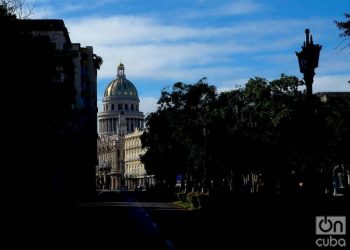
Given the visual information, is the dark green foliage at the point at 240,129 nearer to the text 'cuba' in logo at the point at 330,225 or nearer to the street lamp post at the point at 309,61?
the street lamp post at the point at 309,61

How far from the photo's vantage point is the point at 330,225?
1580 cm

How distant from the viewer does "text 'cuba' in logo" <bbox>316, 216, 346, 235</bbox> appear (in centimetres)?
Answer: 1545

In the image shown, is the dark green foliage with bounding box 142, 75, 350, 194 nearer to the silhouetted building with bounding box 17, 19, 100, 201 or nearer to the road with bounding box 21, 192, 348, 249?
the silhouetted building with bounding box 17, 19, 100, 201

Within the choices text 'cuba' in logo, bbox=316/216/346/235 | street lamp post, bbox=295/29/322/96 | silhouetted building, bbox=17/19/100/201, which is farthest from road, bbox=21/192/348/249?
silhouetted building, bbox=17/19/100/201

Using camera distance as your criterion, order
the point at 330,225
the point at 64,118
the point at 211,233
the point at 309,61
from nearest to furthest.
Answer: the point at 330,225
the point at 309,61
the point at 211,233
the point at 64,118

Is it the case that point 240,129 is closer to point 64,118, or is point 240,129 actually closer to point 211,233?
point 64,118

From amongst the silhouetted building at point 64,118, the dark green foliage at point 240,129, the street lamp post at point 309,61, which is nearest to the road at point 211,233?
the street lamp post at point 309,61

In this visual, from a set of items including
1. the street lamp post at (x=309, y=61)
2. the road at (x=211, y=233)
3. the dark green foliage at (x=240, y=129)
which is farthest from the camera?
the dark green foliage at (x=240, y=129)

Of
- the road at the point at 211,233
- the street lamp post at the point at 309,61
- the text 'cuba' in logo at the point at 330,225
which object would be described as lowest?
the road at the point at 211,233

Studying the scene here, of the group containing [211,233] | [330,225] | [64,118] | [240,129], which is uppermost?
[240,129]

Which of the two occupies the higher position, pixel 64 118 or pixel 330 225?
pixel 64 118

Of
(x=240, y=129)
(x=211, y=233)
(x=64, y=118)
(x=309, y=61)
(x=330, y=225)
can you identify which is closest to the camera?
(x=330, y=225)

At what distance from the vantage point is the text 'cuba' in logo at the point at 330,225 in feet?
50.7

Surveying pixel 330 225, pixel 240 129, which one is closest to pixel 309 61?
pixel 330 225
